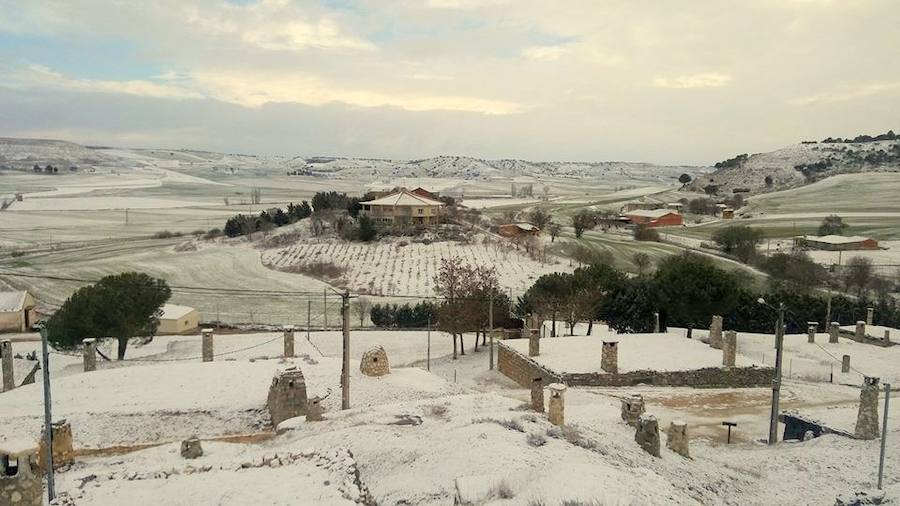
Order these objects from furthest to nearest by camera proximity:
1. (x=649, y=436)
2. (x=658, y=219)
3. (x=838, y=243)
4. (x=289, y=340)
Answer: (x=658, y=219) < (x=838, y=243) < (x=289, y=340) < (x=649, y=436)

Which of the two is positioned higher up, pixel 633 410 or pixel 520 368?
pixel 633 410

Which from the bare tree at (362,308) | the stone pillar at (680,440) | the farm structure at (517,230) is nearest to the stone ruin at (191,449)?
the stone pillar at (680,440)

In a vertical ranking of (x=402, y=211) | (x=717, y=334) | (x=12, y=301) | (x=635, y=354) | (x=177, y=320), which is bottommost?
(x=177, y=320)

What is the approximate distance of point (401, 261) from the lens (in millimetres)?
55438

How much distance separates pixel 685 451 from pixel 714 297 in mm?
17089

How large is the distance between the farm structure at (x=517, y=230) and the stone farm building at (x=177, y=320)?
38.3 meters

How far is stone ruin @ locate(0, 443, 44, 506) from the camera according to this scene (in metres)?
8.79

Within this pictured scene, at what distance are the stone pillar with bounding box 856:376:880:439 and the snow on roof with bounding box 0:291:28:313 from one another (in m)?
39.0

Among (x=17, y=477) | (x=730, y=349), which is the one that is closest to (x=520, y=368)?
(x=730, y=349)

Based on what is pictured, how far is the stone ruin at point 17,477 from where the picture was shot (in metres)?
8.79

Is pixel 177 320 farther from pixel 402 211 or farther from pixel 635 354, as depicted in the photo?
pixel 402 211

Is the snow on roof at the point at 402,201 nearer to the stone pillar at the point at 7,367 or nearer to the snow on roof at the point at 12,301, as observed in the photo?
the snow on roof at the point at 12,301

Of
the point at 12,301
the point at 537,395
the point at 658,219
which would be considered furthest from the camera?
the point at 658,219

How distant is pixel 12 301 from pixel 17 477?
33158 millimetres
